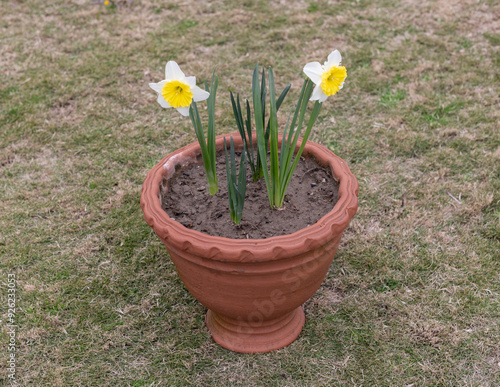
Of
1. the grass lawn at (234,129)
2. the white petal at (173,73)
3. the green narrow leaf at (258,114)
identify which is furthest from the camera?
the grass lawn at (234,129)

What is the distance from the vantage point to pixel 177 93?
5.20ft

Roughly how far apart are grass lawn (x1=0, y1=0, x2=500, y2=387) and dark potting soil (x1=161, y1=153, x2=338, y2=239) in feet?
1.92

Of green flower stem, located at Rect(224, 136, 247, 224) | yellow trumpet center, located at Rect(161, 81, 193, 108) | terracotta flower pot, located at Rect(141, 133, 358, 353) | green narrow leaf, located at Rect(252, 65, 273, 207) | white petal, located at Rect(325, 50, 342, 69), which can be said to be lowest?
terracotta flower pot, located at Rect(141, 133, 358, 353)

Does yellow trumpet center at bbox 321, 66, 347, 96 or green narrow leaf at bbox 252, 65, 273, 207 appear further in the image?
green narrow leaf at bbox 252, 65, 273, 207

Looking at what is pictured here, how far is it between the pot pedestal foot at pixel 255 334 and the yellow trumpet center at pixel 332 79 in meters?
1.01

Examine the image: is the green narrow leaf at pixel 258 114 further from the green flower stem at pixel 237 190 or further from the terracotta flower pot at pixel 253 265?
the terracotta flower pot at pixel 253 265

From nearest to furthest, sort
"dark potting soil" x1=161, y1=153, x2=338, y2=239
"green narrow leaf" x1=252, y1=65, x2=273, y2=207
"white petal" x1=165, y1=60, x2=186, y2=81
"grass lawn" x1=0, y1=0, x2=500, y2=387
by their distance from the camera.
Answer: "white petal" x1=165, y1=60, x2=186, y2=81 < "green narrow leaf" x1=252, y1=65, x2=273, y2=207 < "dark potting soil" x1=161, y1=153, x2=338, y2=239 < "grass lawn" x1=0, y1=0, x2=500, y2=387

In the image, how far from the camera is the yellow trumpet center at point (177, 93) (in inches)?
61.8

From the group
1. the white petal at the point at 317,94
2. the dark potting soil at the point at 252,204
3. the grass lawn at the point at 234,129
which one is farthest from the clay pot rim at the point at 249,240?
the grass lawn at the point at 234,129

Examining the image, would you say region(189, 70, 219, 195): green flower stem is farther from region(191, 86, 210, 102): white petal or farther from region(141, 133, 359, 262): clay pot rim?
region(141, 133, 359, 262): clay pot rim

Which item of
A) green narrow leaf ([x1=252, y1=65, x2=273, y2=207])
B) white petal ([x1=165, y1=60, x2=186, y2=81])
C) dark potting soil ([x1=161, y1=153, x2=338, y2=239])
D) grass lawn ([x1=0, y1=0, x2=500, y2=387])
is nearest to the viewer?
white petal ([x1=165, y1=60, x2=186, y2=81])

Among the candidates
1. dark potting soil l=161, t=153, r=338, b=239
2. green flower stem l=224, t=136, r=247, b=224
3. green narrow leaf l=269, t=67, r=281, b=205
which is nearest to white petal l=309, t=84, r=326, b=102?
green narrow leaf l=269, t=67, r=281, b=205

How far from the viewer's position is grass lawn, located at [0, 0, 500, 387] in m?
2.09

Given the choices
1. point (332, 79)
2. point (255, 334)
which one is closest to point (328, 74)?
point (332, 79)
